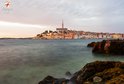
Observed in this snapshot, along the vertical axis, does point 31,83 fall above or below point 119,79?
below

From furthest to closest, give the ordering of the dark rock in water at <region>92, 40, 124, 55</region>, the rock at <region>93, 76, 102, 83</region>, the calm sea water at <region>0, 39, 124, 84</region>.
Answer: the dark rock in water at <region>92, 40, 124, 55</region> → the calm sea water at <region>0, 39, 124, 84</region> → the rock at <region>93, 76, 102, 83</region>

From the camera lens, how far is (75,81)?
66.9 ft

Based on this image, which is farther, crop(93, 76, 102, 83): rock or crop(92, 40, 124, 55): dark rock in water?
crop(92, 40, 124, 55): dark rock in water

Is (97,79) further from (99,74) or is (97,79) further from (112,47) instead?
(112,47)

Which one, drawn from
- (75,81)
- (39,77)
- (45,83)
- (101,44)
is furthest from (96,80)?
(101,44)

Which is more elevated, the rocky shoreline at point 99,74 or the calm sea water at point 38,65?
the rocky shoreline at point 99,74

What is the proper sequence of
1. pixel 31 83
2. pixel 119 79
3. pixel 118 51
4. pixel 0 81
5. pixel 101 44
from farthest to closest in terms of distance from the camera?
pixel 101 44
pixel 118 51
pixel 0 81
pixel 31 83
pixel 119 79

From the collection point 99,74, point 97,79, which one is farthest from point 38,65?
point 97,79

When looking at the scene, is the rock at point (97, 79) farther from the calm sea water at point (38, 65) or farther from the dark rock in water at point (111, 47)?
the dark rock in water at point (111, 47)

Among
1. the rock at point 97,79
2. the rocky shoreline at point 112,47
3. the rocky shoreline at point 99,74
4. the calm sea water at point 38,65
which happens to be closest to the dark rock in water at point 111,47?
the rocky shoreline at point 112,47

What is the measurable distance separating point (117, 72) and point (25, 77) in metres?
16.1

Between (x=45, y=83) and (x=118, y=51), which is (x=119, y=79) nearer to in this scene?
(x=45, y=83)

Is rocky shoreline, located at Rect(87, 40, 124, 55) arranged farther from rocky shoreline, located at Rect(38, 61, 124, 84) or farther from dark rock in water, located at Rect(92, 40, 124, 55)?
rocky shoreline, located at Rect(38, 61, 124, 84)

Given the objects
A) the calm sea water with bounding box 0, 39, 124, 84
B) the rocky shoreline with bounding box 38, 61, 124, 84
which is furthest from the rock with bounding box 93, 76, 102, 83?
the calm sea water with bounding box 0, 39, 124, 84
